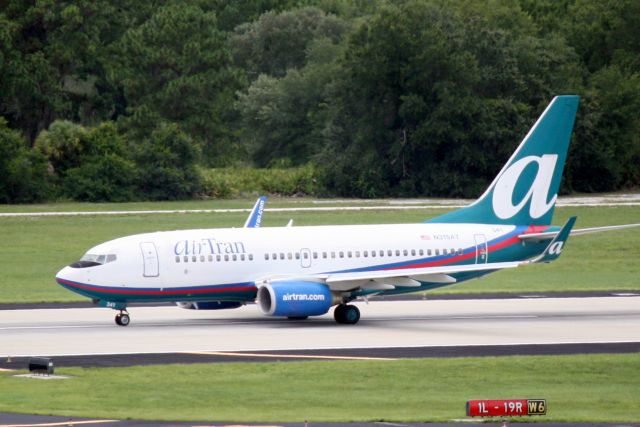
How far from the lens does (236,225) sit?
7288 centimetres

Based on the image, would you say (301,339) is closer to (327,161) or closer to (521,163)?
(521,163)

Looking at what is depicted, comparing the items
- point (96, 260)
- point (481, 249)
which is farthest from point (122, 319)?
point (481, 249)

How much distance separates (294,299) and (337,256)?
2920 millimetres

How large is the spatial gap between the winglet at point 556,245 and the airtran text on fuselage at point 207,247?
30.5 ft

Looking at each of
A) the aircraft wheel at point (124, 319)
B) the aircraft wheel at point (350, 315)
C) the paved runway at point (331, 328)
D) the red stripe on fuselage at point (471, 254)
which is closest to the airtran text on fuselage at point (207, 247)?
the paved runway at point (331, 328)

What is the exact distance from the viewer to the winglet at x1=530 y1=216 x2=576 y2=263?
3862 cm

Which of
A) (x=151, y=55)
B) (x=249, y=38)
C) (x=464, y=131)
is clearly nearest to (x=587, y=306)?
(x=464, y=131)

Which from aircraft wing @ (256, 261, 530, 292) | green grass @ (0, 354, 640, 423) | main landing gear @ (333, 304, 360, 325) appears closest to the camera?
green grass @ (0, 354, 640, 423)

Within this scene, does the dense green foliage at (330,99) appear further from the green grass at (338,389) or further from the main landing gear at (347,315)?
the green grass at (338,389)

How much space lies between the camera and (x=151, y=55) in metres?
114

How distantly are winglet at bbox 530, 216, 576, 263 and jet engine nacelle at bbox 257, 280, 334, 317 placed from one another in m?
6.71

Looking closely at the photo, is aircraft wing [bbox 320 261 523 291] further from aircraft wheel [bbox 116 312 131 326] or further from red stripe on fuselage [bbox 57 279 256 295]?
aircraft wheel [bbox 116 312 131 326]

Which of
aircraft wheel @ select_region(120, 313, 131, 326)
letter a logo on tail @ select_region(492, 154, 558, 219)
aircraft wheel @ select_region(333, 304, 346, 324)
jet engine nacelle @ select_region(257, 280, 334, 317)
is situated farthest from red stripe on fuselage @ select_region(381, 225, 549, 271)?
aircraft wheel @ select_region(120, 313, 131, 326)

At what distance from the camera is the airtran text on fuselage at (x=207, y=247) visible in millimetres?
39469
